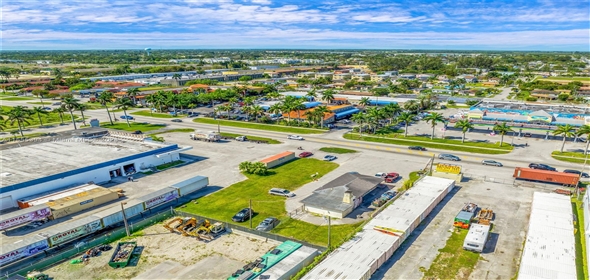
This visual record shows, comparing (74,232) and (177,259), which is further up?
(74,232)

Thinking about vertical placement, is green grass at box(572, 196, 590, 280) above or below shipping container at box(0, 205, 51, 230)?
below

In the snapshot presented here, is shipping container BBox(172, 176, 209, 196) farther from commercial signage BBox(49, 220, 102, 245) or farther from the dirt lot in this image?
commercial signage BBox(49, 220, 102, 245)

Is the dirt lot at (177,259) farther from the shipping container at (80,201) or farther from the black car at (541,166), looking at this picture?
the black car at (541,166)

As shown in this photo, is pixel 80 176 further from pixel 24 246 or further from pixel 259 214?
pixel 259 214

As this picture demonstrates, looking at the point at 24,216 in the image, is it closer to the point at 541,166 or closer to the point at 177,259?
the point at 177,259

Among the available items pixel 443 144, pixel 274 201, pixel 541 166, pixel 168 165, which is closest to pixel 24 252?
pixel 274 201

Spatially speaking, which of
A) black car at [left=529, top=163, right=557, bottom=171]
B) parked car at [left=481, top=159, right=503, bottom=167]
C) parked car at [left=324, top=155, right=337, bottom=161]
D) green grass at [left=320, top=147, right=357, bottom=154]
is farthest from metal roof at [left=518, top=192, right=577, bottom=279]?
green grass at [left=320, top=147, right=357, bottom=154]
